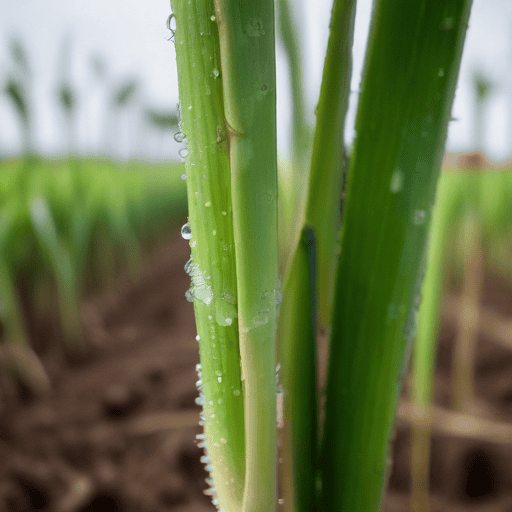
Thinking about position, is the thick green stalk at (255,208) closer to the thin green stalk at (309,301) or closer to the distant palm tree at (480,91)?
the thin green stalk at (309,301)

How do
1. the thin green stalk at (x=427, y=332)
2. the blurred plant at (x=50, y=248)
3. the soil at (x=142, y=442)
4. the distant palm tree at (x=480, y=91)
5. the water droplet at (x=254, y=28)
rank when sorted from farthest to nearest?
1. the distant palm tree at (x=480, y=91)
2. the blurred plant at (x=50, y=248)
3. the soil at (x=142, y=442)
4. the thin green stalk at (x=427, y=332)
5. the water droplet at (x=254, y=28)

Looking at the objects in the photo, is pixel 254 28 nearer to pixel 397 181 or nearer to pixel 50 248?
pixel 397 181

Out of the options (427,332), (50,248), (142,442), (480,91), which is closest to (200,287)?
(427,332)

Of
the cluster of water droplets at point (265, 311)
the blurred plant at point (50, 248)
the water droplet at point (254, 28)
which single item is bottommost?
the blurred plant at point (50, 248)

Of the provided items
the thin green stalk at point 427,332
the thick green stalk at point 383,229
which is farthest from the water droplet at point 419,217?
the thin green stalk at point 427,332

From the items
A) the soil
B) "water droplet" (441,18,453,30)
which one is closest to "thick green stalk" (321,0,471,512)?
"water droplet" (441,18,453,30)

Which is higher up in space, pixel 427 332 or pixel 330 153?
pixel 330 153

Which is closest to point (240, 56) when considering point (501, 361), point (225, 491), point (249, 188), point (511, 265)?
point (249, 188)
